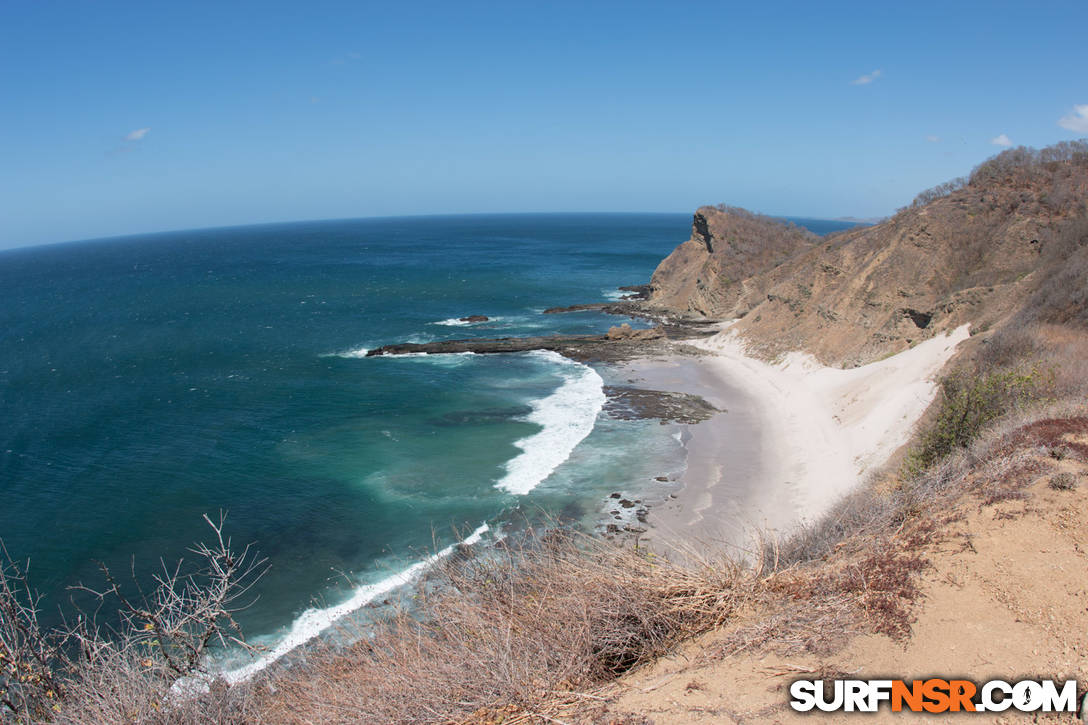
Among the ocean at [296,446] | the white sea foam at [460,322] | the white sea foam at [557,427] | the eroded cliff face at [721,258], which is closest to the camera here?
the ocean at [296,446]

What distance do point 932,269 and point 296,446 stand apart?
111 ft

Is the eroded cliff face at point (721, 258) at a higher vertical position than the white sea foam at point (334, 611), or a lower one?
higher

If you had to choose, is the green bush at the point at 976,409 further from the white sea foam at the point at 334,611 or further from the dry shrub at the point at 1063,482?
the white sea foam at the point at 334,611

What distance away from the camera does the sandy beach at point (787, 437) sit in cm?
1931

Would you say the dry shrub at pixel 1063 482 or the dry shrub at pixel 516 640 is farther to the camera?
the dry shrub at pixel 1063 482

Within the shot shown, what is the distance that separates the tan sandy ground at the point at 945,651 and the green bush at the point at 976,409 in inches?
266

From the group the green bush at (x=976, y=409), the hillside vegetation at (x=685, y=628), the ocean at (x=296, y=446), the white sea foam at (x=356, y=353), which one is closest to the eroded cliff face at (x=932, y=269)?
the green bush at (x=976, y=409)

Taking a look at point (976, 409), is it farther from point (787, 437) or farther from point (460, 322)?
point (460, 322)

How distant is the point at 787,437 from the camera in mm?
25984

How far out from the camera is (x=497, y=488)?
22.8 m

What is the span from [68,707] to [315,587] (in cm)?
1195

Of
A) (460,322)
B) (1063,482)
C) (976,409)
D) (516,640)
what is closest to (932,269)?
(976,409)

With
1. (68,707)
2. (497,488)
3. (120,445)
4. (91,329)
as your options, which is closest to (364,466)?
(497,488)

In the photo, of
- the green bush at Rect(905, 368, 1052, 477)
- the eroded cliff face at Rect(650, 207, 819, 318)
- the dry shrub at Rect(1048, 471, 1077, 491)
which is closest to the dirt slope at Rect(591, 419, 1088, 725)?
the dry shrub at Rect(1048, 471, 1077, 491)
